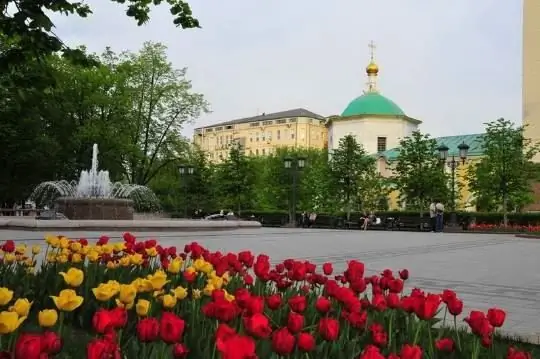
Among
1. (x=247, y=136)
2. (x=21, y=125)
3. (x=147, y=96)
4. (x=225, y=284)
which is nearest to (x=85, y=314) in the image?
(x=225, y=284)

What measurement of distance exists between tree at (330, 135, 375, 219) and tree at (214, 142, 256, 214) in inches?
287

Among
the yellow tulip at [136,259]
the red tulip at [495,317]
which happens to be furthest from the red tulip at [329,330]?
the yellow tulip at [136,259]

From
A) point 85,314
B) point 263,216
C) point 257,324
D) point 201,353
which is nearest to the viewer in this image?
point 257,324

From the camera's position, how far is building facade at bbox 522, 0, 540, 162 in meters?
46.5

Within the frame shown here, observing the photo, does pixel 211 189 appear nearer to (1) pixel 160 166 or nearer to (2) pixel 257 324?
(1) pixel 160 166

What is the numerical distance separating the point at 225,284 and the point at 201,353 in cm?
166

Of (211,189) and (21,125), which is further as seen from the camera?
(211,189)

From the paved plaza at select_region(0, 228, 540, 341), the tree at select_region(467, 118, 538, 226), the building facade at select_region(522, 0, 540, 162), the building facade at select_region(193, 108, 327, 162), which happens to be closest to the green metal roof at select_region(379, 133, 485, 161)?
the building facade at select_region(522, 0, 540, 162)

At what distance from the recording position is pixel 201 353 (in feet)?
9.01

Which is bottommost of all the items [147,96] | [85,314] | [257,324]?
[85,314]

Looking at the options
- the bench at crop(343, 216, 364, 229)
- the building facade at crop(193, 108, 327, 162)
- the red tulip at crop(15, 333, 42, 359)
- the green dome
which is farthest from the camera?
the building facade at crop(193, 108, 327, 162)

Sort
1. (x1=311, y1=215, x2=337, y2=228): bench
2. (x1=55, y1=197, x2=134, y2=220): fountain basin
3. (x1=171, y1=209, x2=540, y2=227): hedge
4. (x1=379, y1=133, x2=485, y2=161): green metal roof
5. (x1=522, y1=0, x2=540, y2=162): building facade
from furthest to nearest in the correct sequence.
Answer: (x1=379, y1=133, x2=485, y2=161): green metal roof < (x1=522, y1=0, x2=540, y2=162): building facade < (x1=311, y1=215, x2=337, y2=228): bench < (x1=171, y1=209, x2=540, y2=227): hedge < (x1=55, y1=197, x2=134, y2=220): fountain basin

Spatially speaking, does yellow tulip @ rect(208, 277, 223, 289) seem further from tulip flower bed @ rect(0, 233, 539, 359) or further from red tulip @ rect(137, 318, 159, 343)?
red tulip @ rect(137, 318, 159, 343)

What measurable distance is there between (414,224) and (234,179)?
17.5 meters
